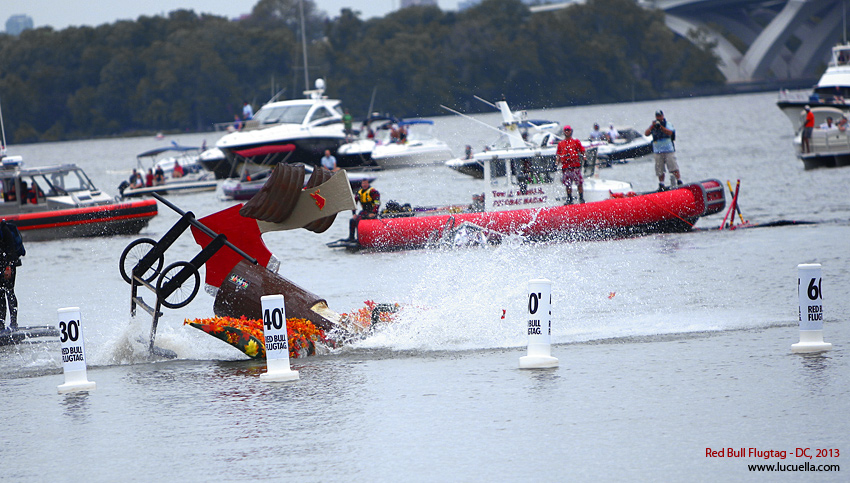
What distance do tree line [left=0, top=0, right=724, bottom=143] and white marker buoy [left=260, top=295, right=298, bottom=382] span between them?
92.5 metres

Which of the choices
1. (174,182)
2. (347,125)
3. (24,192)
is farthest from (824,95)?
(24,192)

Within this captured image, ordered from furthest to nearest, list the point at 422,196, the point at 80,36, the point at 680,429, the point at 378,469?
the point at 80,36
the point at 422,196
the point at 680,429
the point at 378,469

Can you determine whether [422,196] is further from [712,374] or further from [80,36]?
[80,36]

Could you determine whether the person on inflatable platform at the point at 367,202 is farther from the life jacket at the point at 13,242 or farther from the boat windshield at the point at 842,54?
the boat windshield at the point at 842,54

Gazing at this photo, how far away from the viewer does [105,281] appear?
22.6 m

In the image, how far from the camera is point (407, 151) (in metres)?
52.8

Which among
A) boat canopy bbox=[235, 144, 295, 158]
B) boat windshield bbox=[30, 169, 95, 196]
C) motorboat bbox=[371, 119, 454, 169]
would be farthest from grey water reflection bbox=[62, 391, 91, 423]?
motorboat bbox=[371, 119, 454, 169]

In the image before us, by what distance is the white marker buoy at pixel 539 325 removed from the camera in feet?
35.2

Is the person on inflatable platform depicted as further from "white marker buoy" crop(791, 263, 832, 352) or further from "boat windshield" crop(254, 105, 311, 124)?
"boat windshield" crop(254, 105, 311, 124)

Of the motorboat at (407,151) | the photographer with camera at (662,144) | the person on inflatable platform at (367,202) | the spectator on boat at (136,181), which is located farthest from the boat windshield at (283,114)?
the photographer with camera at (662,144)

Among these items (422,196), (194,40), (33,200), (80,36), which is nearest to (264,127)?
(422,196)

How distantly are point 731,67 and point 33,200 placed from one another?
4529 inches

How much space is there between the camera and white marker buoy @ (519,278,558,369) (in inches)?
423

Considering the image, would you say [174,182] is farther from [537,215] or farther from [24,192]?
[537,215]
